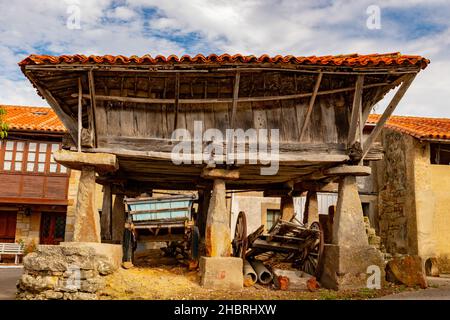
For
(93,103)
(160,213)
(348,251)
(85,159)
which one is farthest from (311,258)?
(93,103)

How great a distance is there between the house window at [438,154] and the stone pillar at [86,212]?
10898 mm

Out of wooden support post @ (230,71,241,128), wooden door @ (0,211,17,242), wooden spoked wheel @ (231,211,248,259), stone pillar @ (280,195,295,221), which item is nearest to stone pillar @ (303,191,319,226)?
stone pillar @ (280,195,295,221)

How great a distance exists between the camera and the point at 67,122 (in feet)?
22.7

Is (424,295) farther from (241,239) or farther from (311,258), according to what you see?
(241,239)

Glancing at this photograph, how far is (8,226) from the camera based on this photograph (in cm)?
1574

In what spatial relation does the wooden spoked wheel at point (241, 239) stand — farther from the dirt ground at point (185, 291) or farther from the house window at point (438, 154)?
the house window at point (438, 154)

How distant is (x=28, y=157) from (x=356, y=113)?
12144mm

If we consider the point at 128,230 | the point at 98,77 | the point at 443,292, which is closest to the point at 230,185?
the point at 128,230

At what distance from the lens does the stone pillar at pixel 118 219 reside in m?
9.67

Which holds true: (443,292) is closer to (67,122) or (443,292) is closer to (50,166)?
(67,122)

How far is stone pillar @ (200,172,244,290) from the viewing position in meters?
6.83

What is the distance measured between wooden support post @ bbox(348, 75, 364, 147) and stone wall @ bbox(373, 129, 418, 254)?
674 cm

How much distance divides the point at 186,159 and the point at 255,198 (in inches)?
331

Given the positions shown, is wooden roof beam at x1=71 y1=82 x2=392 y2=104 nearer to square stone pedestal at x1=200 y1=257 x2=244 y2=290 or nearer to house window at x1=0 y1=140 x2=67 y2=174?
square stone pedestal at x1=200 y1=257 x2=244 y2=290
